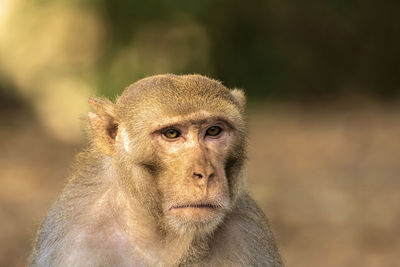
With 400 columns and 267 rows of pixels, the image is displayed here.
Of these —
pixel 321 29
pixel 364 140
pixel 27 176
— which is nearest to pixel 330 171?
pixel 364 140

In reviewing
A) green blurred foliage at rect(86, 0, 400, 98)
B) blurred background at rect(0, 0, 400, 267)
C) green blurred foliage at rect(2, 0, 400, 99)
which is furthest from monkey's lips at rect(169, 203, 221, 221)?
green blurred foliage at rect(86, 0, 400, 98)

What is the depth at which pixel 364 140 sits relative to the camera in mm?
14961

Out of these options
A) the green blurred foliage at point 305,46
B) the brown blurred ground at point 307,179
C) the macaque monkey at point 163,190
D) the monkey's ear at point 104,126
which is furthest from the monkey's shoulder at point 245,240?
the green blurred foliage at point 305,46

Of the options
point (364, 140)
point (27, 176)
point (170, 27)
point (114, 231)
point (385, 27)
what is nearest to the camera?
point (114, 231)

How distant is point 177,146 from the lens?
4.60 metres

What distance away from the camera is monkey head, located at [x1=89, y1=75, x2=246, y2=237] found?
445cm

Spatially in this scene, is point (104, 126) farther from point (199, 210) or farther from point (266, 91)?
point (266, 91)

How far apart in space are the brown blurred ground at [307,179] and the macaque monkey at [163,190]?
1.39 m

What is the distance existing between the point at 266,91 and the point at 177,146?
14670 mm

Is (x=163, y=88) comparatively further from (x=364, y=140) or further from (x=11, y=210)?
(x=364, y=140)

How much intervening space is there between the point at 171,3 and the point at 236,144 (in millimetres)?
12626

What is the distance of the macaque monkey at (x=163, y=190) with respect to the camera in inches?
178

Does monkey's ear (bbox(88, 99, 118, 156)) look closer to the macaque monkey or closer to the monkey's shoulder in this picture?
the macaque monkey

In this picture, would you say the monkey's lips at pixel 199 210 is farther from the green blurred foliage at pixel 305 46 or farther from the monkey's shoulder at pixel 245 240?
the green blurred foliage at pixel 305 46
